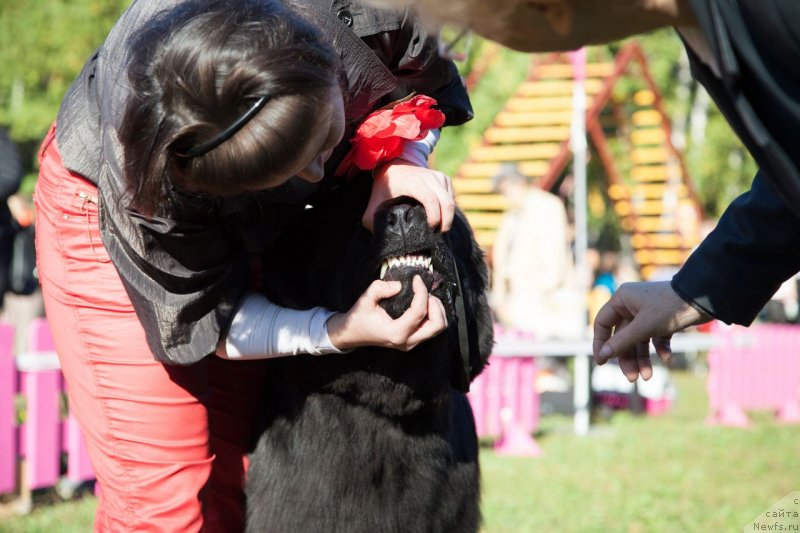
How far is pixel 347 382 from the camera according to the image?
6.62ft

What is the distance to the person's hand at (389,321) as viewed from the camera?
1.77 metres

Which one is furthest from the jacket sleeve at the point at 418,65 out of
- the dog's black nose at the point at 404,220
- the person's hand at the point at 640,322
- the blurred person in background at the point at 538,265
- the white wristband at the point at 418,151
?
the blurred person in background at the point at 538,265

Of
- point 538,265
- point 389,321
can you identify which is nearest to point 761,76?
point 389,321

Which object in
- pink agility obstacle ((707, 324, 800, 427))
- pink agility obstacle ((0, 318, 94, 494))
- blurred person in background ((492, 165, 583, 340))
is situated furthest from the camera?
blurred person in background ((492, 165, 583, 340))

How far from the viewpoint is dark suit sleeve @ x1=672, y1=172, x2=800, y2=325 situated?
62.4 inches

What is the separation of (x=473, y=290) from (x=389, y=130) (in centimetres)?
48

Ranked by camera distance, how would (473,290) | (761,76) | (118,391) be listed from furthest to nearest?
(473,290), (118,391), (761,76)

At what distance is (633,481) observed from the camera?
522 centimetres

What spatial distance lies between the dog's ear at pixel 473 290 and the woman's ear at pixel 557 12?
40.2 inches

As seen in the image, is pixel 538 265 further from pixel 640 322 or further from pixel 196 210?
pixel 196 210

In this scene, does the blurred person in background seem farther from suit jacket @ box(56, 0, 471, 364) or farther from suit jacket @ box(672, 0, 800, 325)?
suit jacket @ box(672, 0, 800, 325)

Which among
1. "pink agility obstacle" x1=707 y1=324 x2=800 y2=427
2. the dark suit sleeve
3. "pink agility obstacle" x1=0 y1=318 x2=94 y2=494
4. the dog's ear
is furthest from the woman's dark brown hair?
"pink agility obstacle" x1=707 y1=324 x2=800 y2=427

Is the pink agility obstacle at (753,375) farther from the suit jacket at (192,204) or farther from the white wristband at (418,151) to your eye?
the suit jacket at (192,204)

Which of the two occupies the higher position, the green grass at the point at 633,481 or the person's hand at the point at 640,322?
the person's hand at the point at 640,322
